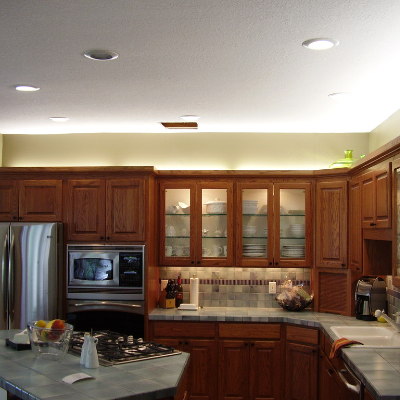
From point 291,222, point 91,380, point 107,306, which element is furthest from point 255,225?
point 91,380

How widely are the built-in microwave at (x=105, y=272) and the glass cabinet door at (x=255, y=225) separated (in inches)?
39.5

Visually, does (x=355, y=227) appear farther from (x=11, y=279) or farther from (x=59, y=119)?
(x=11, y=279)

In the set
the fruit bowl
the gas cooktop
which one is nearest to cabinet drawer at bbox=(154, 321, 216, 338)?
the gas cooktop

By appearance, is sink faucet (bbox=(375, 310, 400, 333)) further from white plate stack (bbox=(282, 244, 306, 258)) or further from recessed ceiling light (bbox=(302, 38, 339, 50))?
recessed ceiling light (bbox=(302, 38, 339, 50))

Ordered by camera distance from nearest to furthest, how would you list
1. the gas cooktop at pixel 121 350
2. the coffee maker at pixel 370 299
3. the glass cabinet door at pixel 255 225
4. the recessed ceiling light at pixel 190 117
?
the gas cooktop at pixel 121 350 → the coffee maker at pixel 370 299 → the recessed ceiling light at pixel 190 117 → the glass cabinet door at pixel 255 225

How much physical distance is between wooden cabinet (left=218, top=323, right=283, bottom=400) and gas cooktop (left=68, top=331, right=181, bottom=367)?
Result: 169 cm

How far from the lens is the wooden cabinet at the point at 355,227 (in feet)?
14.4

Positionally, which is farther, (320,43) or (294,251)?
(294,251)

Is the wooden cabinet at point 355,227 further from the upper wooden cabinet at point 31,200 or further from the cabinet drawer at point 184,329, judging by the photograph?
the upper wooden cabinet at point 31,200

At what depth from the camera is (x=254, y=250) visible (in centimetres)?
512

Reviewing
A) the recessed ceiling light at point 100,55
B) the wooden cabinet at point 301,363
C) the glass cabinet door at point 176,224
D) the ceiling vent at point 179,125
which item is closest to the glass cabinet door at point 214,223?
the glass cabinet door at point 176,224

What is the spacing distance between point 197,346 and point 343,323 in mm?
1343

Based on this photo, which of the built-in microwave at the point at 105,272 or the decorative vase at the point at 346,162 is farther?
the decorative vase at the point at 346,162

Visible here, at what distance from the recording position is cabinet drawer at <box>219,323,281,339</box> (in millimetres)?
4797
